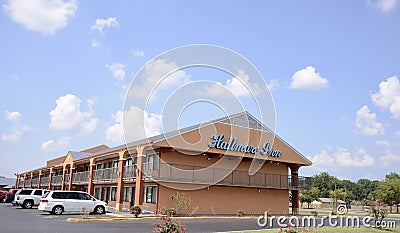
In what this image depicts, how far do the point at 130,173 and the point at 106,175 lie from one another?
4162mm

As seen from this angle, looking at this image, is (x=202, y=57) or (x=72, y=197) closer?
(x=202, y=57)

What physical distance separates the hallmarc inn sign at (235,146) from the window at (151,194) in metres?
5.34

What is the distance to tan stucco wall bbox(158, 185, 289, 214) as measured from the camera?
94.6 ft

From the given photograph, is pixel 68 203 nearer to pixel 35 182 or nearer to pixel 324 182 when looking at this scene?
pixel 35 182

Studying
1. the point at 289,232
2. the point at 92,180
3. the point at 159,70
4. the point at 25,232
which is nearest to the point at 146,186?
the point at 92,180

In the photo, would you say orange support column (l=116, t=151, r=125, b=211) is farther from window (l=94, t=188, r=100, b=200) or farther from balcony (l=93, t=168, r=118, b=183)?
window (l=94, t=188, r=100, b=200)

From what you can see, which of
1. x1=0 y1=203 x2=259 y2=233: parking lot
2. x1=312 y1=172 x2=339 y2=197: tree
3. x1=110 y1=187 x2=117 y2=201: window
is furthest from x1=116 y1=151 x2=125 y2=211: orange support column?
x1=312 y1=172 x2=339 y2=197: tree

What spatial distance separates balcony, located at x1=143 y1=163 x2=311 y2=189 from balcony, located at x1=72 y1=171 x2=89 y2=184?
12.0m

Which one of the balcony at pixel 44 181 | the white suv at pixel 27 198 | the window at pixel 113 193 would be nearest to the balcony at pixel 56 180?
the balcony at pixel 44 181

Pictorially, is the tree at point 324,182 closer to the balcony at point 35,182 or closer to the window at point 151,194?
the balcony at point 35,182

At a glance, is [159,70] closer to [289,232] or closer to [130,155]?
[130,155]

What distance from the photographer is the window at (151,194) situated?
28.5 metres

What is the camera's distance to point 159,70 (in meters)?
22.1

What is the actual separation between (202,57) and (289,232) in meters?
12.6
